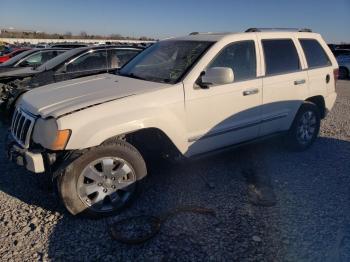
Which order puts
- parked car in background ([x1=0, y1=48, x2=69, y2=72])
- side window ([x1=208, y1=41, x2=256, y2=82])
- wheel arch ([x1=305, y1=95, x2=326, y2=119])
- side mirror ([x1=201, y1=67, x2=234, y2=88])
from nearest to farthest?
side mirror ([x1=201, y1=67, x2=234, y2=88]) < side window ([x1=208, y1=41, x2=256, y2=82]) < wheel arch ([x1=305, y1=95, x2=326, y2=119]) < parked car in background ([x1=0, y1=48, x2=69, y2=72])

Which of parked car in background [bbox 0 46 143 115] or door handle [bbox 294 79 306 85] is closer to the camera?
door handle [bbox 294 79 306 85]

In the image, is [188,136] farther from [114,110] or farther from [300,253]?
[300,253]

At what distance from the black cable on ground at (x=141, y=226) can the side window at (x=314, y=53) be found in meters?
2.93

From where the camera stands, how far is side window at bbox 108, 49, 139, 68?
775 centimetres

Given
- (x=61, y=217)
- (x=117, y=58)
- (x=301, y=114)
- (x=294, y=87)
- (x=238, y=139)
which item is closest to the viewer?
(x=61, y=217)

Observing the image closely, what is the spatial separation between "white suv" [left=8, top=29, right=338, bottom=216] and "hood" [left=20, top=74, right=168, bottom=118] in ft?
0.04

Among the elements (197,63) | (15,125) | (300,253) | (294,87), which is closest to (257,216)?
(300,253)

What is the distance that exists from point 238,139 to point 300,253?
1.71 meters

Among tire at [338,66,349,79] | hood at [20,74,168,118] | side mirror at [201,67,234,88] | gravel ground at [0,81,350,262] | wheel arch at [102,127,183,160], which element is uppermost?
side mirror at [201,67,234,88]

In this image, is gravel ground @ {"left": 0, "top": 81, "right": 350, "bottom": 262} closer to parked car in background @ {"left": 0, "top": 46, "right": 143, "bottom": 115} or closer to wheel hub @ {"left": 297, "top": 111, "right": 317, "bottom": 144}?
wheel hub @ {"left": 297, "top": 111, "right": 317, "bottom": 144}

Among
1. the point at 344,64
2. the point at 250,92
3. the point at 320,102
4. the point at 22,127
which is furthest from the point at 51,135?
the point at 344,64

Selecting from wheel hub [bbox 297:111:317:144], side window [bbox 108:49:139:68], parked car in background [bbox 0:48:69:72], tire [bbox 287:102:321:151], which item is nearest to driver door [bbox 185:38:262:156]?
tire [bbox 287:102:321:151]

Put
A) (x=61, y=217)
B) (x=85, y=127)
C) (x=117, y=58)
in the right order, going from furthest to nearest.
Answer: (x=117, y=58)
(x=61, y=217)
(x=85, y=127)

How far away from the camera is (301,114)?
5172 millimetres
